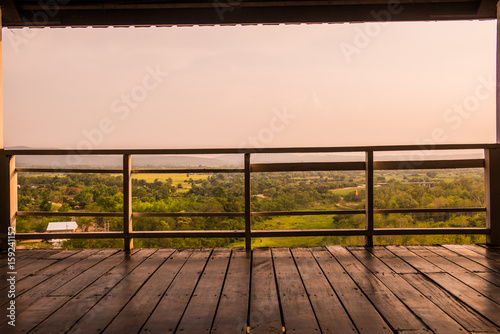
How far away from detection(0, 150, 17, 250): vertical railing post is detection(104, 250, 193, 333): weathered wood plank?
62.2 inches

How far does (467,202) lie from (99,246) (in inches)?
145

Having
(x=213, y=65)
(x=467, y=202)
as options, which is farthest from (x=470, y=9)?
(x=213, y=65)

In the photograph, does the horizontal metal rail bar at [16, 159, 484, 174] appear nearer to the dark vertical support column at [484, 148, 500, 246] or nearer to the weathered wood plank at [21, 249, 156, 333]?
the dark vertical support column at [484, 148, 500, 246]

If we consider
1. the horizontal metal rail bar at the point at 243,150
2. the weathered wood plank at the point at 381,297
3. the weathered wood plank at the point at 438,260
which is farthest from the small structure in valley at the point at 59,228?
the weathered wood plank at the point at 438,260

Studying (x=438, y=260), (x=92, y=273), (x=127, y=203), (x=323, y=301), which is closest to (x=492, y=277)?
(x=438, y=260)

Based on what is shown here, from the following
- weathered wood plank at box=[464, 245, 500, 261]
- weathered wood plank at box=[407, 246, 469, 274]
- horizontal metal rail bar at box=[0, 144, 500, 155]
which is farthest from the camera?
horizontal metal rail bar at box=[0, 144, 500, 155]

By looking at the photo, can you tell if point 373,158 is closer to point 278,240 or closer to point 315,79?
point 278,240

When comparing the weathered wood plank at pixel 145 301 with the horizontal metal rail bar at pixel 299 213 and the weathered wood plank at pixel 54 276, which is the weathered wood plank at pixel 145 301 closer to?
the weathered wood plank at pixel 54 276

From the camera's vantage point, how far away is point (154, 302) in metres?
1.81

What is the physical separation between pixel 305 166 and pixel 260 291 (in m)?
1.46

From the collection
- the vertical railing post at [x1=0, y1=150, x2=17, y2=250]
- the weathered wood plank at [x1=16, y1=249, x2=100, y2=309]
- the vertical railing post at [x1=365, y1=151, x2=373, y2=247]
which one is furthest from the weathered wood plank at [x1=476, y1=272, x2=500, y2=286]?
the vertical railing post at [x1=0, y1=150, x2=17, y2=250]

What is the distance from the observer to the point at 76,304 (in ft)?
5.87

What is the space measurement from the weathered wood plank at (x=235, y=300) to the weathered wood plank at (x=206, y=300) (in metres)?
0.04

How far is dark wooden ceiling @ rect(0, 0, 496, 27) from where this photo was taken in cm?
333
